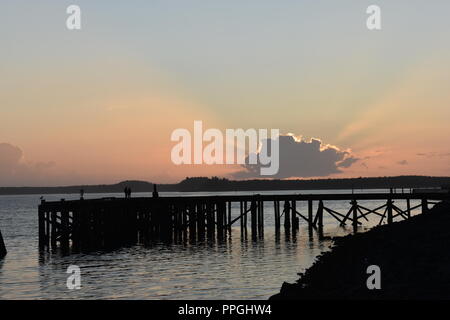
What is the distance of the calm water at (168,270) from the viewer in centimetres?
2803

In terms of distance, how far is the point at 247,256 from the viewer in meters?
40.3

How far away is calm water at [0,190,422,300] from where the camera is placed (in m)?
28.0

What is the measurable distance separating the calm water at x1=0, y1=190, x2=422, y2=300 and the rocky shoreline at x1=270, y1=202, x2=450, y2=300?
2.67 metres

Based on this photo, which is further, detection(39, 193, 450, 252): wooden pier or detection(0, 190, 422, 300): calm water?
detection(39, 193, 450, 252): wooden pier

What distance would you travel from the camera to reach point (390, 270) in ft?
78.6

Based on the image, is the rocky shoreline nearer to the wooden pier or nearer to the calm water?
the calm water

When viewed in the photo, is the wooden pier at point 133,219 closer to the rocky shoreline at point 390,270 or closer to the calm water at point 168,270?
the calm water at point 168,270

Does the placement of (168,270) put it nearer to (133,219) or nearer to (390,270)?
(390,270)

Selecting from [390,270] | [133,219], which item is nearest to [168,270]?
[390,270]

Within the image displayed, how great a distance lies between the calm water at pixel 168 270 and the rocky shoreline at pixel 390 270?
2.67m

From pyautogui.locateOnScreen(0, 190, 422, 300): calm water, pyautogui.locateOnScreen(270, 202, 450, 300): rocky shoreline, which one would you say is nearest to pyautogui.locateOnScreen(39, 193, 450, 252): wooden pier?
pyautogui.locateOnScreen(0, 190, 422, 300): calm water
